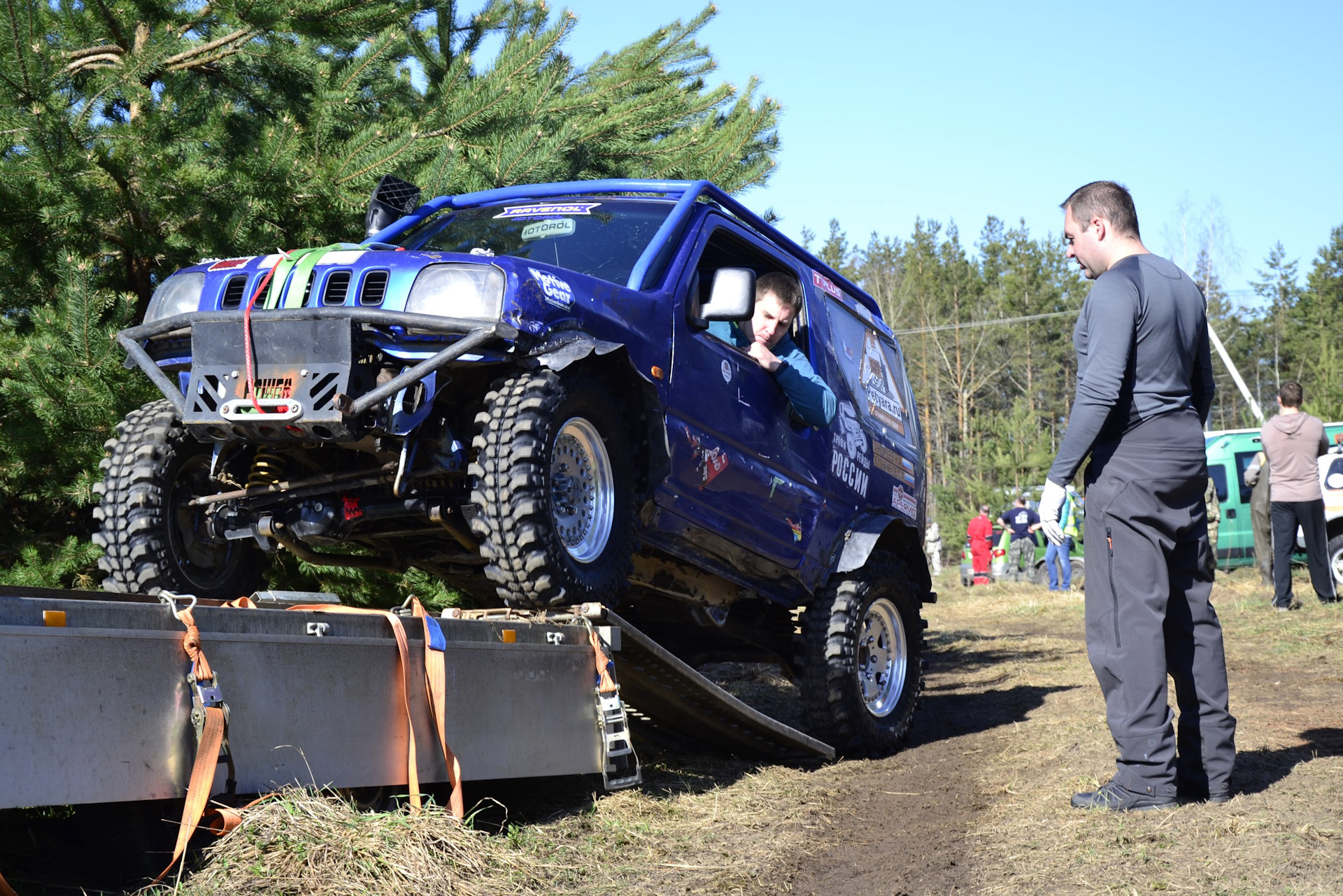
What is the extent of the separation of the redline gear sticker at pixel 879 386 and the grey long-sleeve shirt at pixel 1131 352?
245cm

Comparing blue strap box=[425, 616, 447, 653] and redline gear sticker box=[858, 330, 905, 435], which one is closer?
blue strap box=[425, 616, 447, 653]

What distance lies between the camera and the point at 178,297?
4.05 meters

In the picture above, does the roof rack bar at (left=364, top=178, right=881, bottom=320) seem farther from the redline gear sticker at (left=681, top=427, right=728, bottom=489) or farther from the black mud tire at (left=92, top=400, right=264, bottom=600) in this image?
the black mud tire at (left=92, top=400, right=264, bottom=600)

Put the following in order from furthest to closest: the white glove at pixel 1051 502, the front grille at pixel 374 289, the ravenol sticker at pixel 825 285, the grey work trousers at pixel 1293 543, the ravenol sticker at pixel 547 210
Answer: the grey work trousers at pixel 1293 543
the ravenol sticker at pixel 825 285
the ravenol sticker at pixel 547 210
the white glove at pixel 1051 502
the front grille at pixel 374 289

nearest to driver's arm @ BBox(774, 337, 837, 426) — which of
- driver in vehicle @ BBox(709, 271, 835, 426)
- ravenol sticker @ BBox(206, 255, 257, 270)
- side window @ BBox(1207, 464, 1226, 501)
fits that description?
driver in vehicle @ BBox(709, 271, 835, 426)

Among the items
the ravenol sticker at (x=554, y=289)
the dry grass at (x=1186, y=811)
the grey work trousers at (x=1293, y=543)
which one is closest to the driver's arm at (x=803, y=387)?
the ravenol sticker at (x=554, y=289)

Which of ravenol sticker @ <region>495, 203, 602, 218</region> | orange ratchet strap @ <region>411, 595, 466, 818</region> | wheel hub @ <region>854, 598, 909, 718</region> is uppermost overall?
ravenol sticker @ <region>495, 203, 602, 218</region>

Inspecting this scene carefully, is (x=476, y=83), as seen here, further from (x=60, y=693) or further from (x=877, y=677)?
(x=60, y=693)

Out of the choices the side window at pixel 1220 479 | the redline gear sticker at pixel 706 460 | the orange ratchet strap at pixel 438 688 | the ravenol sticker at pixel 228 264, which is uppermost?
the ravenol sticker at pixel 228 264

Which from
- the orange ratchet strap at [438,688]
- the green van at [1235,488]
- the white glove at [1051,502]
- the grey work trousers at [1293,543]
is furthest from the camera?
the green van at [1235,488]

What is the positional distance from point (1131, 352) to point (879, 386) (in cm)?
285

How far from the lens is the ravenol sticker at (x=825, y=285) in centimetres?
628

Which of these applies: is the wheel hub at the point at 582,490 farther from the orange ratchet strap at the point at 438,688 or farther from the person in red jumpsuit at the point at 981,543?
the person in red jumpsuit at the point at 981,543

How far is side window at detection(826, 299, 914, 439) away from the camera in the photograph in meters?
6.44
